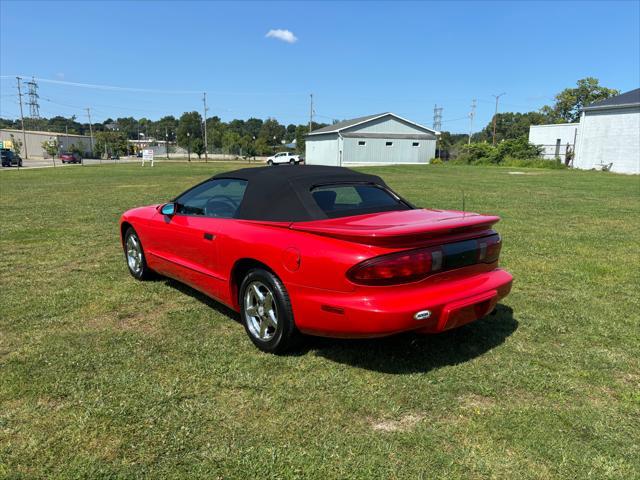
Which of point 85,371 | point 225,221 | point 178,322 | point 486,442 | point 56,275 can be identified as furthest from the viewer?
point 56,275

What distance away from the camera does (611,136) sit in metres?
34.1

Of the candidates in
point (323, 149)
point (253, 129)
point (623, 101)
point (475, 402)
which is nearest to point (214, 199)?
point (475, 402)

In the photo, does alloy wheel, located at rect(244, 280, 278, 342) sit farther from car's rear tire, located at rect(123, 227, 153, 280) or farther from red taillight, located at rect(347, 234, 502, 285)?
car's rear tire, located at rect(123, 227, 153, 280)

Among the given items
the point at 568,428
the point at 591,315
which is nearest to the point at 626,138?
the point at 591,315

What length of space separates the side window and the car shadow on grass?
141 cm

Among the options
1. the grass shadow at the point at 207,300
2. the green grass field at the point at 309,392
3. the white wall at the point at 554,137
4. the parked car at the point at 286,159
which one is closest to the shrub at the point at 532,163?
the white wall at the point at 554,137

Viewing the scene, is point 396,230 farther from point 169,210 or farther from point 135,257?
point 135,257

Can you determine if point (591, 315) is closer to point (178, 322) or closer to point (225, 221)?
point (225, 221)

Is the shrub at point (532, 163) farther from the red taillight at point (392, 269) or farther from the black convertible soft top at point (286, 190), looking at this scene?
the red taillight at point (392, 269)

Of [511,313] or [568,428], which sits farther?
[511,313]

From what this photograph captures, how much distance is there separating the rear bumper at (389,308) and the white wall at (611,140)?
36397 millimetres

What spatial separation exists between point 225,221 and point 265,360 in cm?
124

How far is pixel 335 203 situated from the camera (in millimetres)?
3822

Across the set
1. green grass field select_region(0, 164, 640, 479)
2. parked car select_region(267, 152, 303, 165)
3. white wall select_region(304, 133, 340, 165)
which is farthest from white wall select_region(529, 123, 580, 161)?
green grass field select_region(0, 164, 640, 479)
